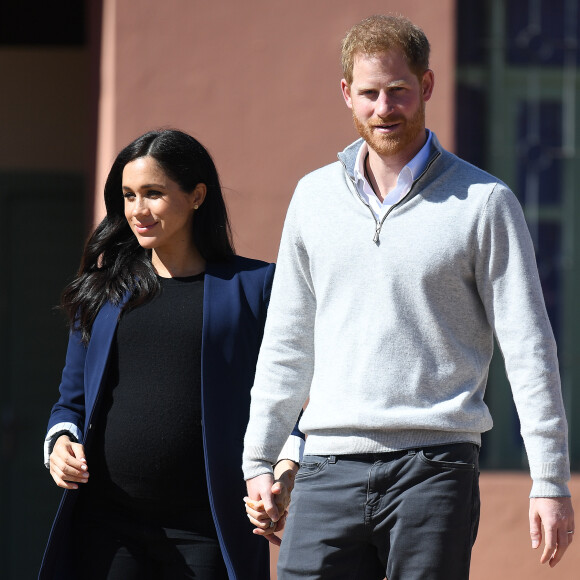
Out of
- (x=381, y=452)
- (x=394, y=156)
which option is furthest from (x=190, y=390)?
(x=394, y=156)

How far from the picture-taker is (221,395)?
315 centimetres

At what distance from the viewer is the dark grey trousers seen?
8.75ft

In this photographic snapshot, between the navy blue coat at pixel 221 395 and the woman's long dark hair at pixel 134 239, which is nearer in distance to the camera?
the navy blue coat at pixel 221 395

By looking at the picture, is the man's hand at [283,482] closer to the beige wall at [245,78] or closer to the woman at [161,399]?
the woman at [161,399]

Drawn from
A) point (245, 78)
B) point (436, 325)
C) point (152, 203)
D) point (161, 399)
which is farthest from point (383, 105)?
point (245, 78)

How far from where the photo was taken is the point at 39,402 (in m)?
6.12

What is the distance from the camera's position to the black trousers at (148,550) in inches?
122

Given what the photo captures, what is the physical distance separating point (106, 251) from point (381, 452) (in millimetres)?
1236

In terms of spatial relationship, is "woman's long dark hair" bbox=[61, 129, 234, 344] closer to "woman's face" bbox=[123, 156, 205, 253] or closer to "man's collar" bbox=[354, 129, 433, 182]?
"woman's face" bbox=[123, 156, 205, 253]

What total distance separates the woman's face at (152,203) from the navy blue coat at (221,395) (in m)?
0.19

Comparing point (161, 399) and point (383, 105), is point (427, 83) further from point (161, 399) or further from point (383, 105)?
point (161, 399)

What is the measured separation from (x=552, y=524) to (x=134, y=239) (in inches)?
62.2

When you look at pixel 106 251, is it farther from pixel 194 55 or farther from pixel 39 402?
pixel 39 402

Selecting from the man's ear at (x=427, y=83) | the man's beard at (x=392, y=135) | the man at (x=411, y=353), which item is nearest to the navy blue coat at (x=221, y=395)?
the man at (x=411, y=353)
